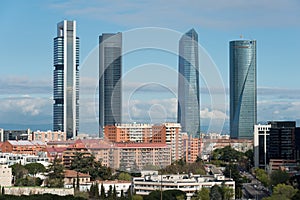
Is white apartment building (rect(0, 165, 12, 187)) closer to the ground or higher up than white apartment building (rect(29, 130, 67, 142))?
closer to the ground

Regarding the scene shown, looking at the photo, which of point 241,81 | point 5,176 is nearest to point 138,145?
point 5,176

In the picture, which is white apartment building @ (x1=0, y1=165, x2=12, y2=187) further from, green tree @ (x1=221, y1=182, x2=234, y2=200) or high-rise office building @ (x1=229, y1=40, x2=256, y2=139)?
high-rise office building @ (x1=229, y1=40, x2=256, y2=139)

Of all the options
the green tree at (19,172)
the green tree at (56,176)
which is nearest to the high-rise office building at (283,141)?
the green tree at (56,176)

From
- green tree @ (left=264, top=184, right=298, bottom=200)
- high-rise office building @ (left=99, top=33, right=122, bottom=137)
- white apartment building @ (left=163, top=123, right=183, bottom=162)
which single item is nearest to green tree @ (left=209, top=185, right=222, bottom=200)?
green tree @ (left=264, top=184, right=298, bottom=200)

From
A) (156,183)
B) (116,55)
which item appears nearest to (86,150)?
(116,55)

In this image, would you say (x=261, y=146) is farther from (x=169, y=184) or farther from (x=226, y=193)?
(x=169, y=184)

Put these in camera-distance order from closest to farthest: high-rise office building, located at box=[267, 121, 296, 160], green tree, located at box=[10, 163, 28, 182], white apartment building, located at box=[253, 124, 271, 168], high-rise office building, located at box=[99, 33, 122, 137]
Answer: green tree, located at box=[10, 163, 28, 182]
high-rise office building, located at box=[99, 33, 122, 137]
high-rise office building, located at box=[267, 121, 296, 160]
white apartment building, located at box=[253, 124, 271, 168]
